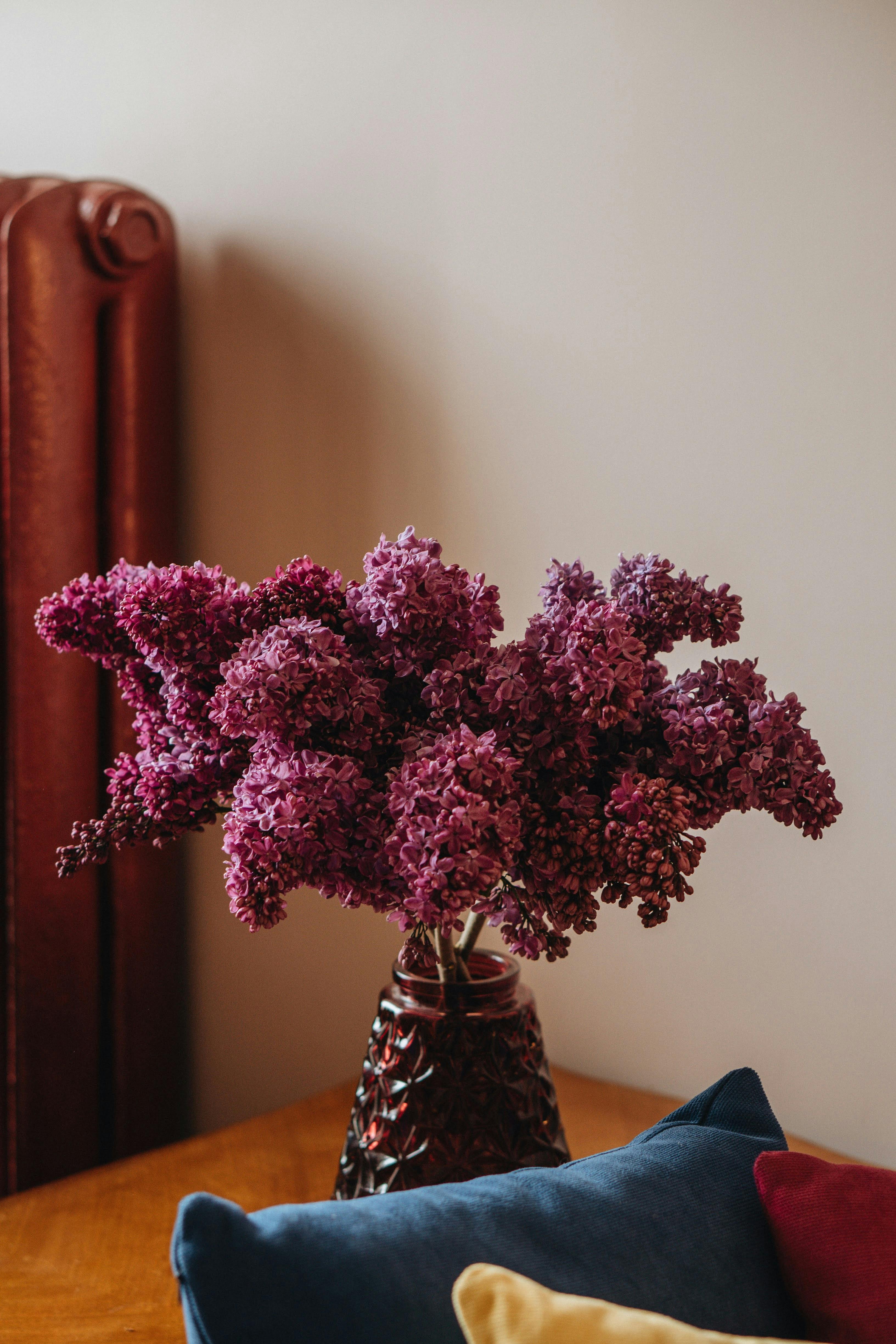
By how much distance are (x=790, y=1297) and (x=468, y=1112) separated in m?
0.27

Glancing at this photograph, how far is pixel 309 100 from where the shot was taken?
1.42m

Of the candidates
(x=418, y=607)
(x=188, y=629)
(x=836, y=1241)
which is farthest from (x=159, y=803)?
(x=836, y=1241)

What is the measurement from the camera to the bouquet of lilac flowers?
64 cm

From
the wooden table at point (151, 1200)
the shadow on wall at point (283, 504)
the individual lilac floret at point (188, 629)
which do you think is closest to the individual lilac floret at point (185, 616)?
the individual lilac floret at point (188, 629)

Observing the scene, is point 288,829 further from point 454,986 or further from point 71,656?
point 71,656

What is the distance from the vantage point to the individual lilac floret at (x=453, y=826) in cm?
61

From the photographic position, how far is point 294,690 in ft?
2.17

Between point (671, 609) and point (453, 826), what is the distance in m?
0.24

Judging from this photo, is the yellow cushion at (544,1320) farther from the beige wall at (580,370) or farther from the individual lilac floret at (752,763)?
the beige wall at (580,370)

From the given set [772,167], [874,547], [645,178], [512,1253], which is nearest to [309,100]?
[645,178]

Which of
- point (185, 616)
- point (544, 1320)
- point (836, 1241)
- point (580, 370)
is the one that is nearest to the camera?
point (544, 1320)

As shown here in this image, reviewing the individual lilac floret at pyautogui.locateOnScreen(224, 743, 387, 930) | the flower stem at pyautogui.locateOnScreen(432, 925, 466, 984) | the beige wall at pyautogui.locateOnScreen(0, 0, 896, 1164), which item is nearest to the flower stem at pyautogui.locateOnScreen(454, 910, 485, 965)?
the flower stem at pyautogui.locateOnScreen(432, 925, 466, 984)

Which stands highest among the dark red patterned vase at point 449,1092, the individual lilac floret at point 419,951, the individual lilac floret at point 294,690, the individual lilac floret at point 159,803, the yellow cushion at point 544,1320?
the individual lilac floret at point 294,690

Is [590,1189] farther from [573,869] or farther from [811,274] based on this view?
[811,274]
